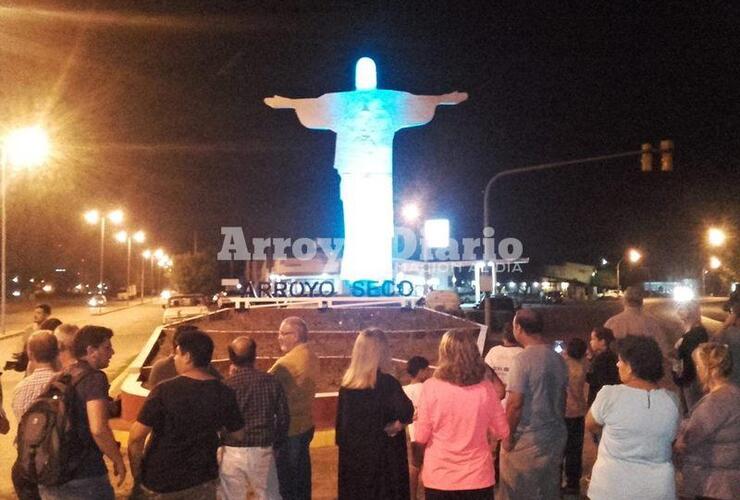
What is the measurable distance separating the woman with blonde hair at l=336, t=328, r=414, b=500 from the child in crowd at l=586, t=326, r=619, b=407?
287 cm

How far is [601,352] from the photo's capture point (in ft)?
24.6

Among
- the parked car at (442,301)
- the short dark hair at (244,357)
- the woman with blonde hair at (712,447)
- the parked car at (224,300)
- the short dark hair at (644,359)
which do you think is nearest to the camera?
the short dark hair at (644,359)

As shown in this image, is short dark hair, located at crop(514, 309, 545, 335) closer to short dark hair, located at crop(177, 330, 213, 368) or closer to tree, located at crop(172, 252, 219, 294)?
short dark hair, located at crop(177, 330, 213, 368)

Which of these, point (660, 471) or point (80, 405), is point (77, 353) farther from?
point (660, 471)

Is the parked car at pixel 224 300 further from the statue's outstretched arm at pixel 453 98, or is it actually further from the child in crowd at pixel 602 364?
the child in crowd at pixel 602 364

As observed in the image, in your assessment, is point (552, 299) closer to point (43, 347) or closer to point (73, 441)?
point (43, 347)

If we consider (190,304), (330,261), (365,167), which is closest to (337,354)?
(365,167)

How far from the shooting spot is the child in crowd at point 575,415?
737 centimetres

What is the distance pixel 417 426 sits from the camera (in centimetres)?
489

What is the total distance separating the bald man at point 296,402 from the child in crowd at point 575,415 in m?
2.58

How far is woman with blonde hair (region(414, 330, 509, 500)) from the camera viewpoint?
479 cm

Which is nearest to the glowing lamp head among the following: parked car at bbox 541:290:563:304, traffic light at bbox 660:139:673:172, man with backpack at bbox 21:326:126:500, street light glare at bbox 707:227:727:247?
traffic light at bbox 660:139:673:172

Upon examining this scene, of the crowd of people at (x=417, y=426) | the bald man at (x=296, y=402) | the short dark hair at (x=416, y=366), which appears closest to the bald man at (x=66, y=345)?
the crowd of people at (x=417, y=426)

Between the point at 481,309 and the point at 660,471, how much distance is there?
31.1 meters
